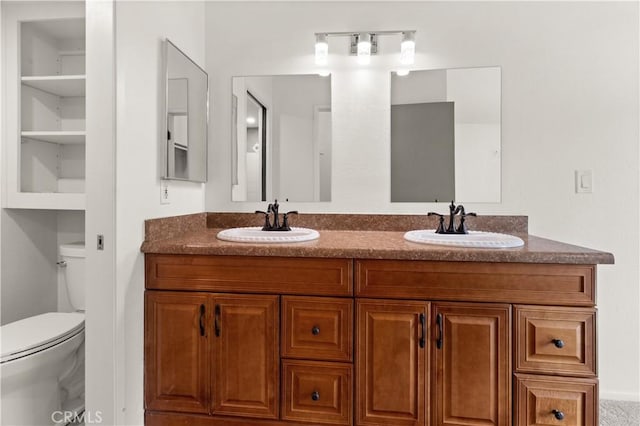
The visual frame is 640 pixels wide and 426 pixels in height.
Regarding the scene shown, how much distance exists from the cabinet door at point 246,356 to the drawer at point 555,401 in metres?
0.93

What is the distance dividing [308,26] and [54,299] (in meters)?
2.12

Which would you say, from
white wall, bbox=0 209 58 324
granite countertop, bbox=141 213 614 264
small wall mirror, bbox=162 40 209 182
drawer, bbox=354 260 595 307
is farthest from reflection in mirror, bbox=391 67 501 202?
white wall, bbox=0 209 58 324

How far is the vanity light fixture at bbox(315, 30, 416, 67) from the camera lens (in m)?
1.94

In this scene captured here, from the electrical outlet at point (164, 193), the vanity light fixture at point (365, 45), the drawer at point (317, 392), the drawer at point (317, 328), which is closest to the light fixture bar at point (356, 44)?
the vanity light fixture at point (365, 45)

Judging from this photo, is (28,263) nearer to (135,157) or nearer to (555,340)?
(135,157)

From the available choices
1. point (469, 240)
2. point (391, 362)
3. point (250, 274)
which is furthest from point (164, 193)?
point (469, 240)

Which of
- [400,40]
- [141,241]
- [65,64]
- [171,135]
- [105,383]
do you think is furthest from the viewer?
[65,64]

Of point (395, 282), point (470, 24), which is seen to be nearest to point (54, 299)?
point (395, 282)

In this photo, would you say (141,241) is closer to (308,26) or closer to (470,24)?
(308,26)

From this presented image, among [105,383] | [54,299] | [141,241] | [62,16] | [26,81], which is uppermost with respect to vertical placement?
[62,16]

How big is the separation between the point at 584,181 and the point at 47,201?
2717 millimetres

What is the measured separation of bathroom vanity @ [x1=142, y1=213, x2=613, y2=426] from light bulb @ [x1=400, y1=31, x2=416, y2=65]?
1.03 meters

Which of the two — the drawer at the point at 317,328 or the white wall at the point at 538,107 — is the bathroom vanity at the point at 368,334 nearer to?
the drawer at the point at 317,328

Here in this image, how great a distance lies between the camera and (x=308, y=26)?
206cm
